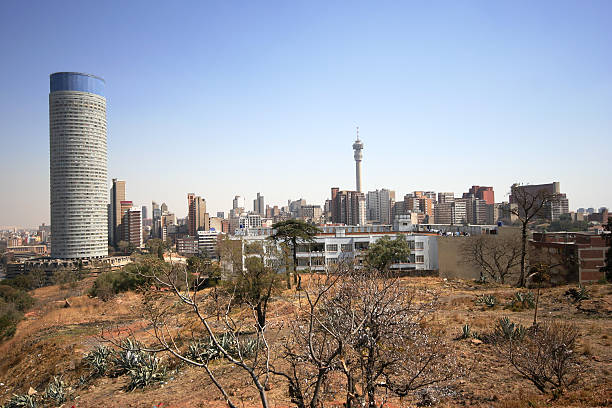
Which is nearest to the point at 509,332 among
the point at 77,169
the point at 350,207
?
the point at 350,207

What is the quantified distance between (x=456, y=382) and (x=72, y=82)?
136373 millimetres

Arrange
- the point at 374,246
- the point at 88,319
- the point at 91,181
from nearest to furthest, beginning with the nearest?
the point at 88,319 < the point at 374,246 < the point at 91,181

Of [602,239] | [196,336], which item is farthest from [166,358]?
[602,239]

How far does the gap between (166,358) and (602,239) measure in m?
29.1

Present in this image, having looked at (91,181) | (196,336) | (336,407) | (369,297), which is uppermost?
(91,181)

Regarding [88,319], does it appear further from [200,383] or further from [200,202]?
[200,202]

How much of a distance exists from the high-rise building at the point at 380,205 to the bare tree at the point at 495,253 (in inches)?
5222

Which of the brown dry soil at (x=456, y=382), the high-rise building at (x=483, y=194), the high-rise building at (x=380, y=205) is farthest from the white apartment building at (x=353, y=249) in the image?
the high-rise building at (x=380, y=205)

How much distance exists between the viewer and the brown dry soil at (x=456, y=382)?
8430mm

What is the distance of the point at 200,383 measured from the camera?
35.1 ft

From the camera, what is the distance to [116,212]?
502 ft

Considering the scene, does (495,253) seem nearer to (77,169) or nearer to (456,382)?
(456,382)

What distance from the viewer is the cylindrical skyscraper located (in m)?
108

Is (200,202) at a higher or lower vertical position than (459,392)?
higher
